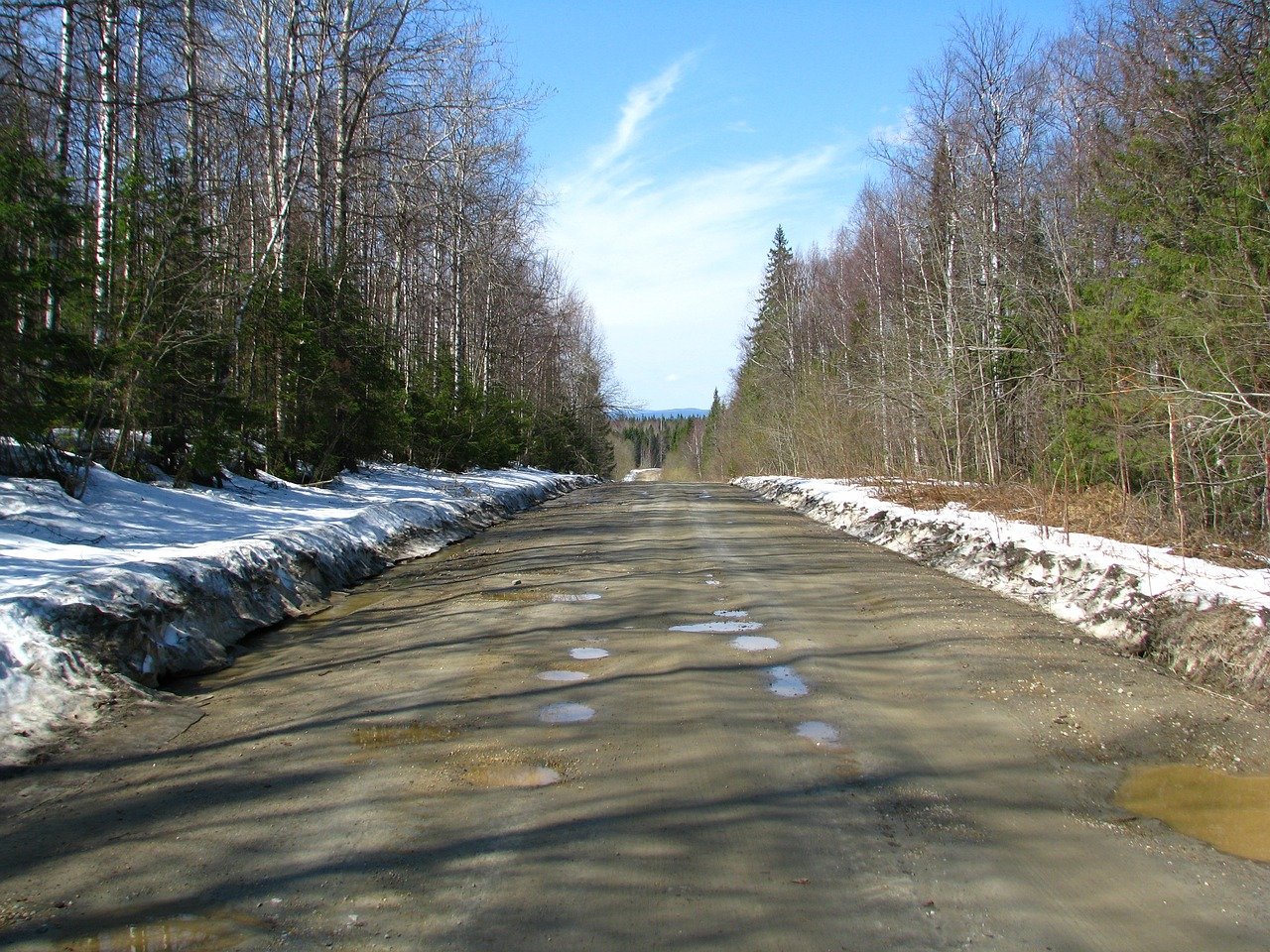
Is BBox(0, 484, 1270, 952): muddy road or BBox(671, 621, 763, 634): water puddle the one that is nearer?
BBox(0, 484, 1270, 952): muddy road

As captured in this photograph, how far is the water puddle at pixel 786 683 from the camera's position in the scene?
5373 mm

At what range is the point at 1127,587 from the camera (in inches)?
277

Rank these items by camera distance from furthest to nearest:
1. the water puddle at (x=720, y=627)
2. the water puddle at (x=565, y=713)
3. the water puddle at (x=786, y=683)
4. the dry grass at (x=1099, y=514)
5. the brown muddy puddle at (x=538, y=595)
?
the brown muddy puddle at (x=538, y=595), the dry grass at (x=1099, y=514), the water puddle at (x=720, y=627), the water puddle at (x=786, y=683), the water puddle at (x=565, y=713)

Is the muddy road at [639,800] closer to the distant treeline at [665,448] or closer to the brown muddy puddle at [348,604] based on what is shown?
the brown muddy puddle at [348,604]

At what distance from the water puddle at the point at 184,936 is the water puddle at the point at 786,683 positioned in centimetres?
328

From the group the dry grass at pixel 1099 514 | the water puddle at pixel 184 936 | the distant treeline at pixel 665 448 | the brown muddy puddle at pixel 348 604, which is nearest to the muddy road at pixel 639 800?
the water puddle at pixel 184 936

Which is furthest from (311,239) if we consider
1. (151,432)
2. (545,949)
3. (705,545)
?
(545,949)

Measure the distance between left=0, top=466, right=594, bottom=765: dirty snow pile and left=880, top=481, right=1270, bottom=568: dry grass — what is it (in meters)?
7.86

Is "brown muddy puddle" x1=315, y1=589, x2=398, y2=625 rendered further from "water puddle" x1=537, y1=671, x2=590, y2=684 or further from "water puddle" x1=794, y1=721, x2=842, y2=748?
"water puddle" x1=794, y1=721, x2=842, y2=748

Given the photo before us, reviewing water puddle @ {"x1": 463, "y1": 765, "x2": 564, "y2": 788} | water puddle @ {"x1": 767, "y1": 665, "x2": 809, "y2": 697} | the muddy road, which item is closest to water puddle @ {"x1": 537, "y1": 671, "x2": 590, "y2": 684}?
the muddy road

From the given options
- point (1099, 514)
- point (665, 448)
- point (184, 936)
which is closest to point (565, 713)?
point (184, 936)

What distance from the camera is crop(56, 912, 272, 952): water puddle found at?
2703mm

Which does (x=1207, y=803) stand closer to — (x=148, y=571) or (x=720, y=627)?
(x=720, y=627)

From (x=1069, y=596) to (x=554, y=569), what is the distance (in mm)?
5506
